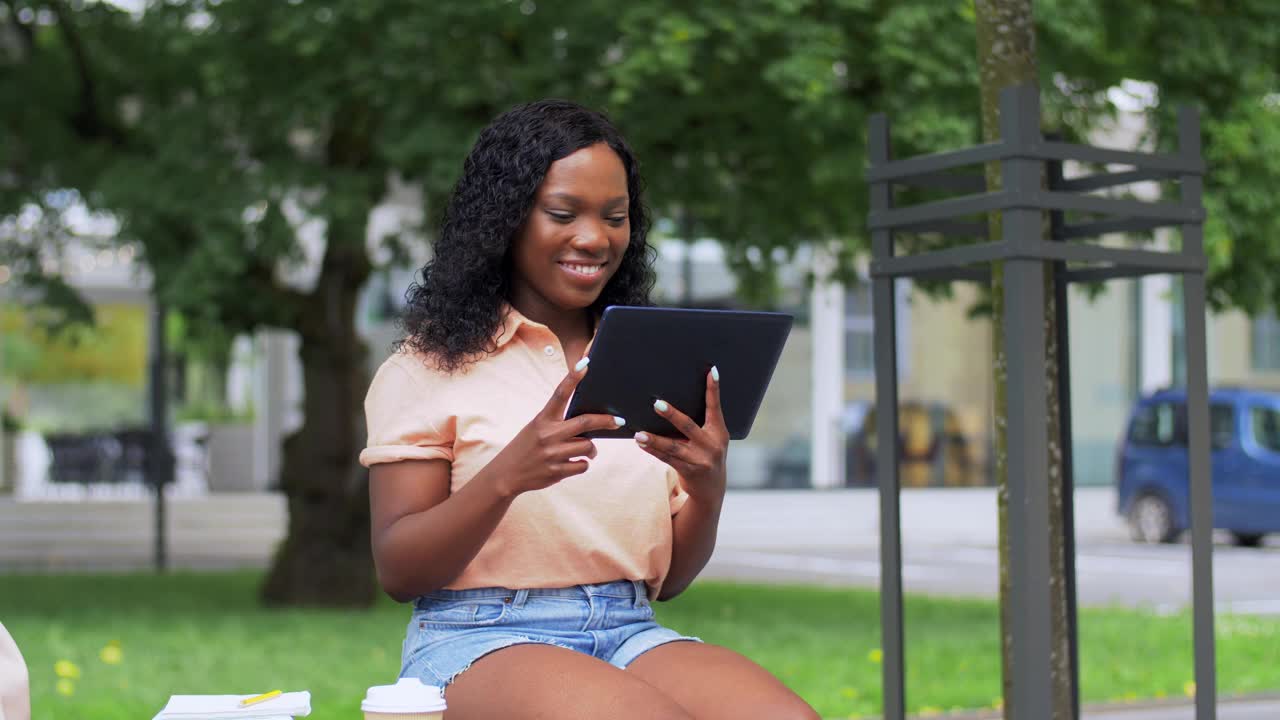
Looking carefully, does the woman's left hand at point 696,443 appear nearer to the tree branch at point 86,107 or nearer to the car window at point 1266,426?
the tree branch at point 86,107

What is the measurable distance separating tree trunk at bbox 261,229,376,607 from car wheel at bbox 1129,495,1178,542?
11.2 m

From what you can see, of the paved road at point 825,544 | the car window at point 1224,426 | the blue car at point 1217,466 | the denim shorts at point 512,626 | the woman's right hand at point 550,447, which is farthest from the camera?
the car window at point 1224,426

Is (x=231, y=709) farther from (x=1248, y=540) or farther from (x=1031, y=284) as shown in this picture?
(x=1248, y=540)

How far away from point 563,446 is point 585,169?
0.53 metres

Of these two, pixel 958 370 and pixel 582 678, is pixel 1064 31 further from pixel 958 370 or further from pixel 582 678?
pixel 958 370

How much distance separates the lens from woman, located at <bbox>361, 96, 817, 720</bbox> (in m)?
2.40

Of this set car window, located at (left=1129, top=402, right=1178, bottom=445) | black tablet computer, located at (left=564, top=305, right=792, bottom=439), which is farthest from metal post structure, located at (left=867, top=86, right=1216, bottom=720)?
car window, located at (left=1129, top=402, right=1178, bottom=445)

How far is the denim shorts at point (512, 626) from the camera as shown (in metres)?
2.49

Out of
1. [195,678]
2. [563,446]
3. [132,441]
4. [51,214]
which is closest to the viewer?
[563,446]

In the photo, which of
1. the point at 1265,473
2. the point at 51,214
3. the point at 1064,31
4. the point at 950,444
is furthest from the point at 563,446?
the point at 950,444

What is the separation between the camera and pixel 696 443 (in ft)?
8.03

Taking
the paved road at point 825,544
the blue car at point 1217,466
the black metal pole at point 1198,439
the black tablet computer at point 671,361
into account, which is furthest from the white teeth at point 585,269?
the blue car at point 1217,466

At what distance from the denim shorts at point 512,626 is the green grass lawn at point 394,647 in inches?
158

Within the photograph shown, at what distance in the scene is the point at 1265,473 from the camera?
18.0 metres
